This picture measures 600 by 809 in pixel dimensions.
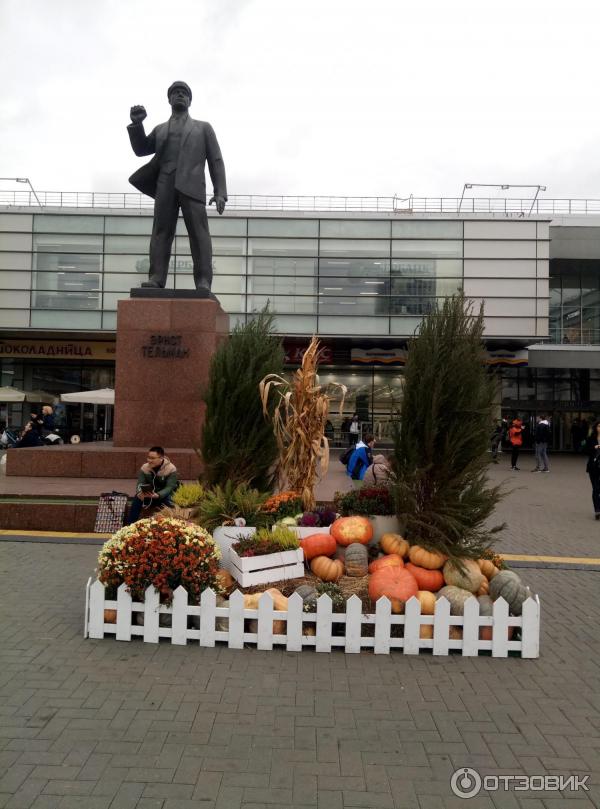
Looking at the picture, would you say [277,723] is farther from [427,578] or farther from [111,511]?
[111,511]

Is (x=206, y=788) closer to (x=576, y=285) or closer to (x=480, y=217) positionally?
(x=480, y=217)

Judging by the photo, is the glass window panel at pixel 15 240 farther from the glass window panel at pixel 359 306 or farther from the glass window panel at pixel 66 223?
the glass window panel at pixel 359 306

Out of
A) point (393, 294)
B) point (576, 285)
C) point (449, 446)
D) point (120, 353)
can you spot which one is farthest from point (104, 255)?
point (449, 446)

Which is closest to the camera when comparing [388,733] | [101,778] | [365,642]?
[101,778]

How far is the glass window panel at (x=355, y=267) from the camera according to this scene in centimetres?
2933

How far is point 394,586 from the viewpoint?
15.8 feet

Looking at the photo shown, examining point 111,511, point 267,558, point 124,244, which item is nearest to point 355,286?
point 124,244

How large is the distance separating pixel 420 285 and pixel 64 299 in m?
17.2

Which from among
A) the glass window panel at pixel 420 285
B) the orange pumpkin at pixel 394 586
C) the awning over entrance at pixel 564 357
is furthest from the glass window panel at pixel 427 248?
the orange pumpkin at pixel 394 586

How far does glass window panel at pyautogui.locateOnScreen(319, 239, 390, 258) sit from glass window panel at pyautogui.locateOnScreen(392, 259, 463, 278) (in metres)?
0.83

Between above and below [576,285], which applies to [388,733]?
below

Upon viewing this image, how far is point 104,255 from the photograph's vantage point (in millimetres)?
29562

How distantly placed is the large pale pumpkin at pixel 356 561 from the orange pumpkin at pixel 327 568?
3.0 inches

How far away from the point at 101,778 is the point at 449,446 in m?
3.54
